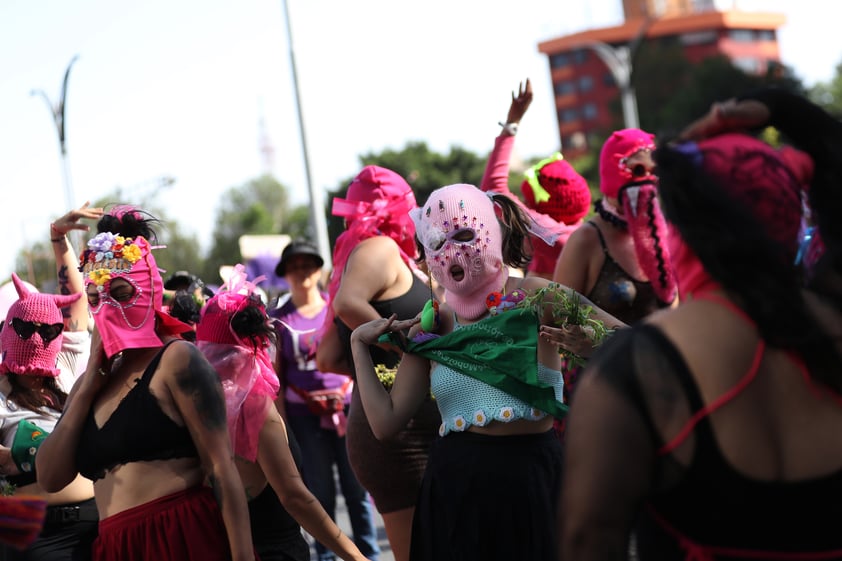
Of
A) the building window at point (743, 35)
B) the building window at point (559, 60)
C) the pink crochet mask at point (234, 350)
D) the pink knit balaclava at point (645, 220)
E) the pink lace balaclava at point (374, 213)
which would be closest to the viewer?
the pink crochet mask at point (234, 350)

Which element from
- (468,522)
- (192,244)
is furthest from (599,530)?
(192,244)

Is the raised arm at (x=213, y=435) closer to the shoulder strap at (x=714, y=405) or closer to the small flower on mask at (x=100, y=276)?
the small flower on mask at (x=100, y=276)

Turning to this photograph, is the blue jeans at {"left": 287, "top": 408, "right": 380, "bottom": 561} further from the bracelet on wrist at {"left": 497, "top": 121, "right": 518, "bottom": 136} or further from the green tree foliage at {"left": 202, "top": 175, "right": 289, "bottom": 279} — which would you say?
the green tree foliage at {"left": 202, "top": 175, "right": 289, "bottom": 279}

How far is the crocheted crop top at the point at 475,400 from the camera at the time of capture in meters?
4.12

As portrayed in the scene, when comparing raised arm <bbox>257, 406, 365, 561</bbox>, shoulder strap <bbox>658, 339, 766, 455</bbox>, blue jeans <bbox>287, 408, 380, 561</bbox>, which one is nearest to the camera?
shoulder strap <bbox>658, 339, 766, 455</bbox>

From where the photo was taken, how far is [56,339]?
528cm

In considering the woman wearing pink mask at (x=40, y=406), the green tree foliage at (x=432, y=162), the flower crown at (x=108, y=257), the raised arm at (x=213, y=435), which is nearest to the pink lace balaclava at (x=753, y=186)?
the raised arm at (x=213, y=435)

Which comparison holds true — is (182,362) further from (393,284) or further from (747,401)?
(747,401)

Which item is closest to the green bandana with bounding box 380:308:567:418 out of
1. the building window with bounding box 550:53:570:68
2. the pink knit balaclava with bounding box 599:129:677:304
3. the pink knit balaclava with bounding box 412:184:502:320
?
the pink knit balaclava with bounding box 412:184:502:320

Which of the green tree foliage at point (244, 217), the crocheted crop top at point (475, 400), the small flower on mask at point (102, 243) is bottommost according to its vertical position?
the green tree foliage at point (244, 217)

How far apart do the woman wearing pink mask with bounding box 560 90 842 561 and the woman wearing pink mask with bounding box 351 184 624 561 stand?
1728 mm

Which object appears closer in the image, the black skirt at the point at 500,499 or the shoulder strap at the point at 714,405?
the shoulder strap at the point at 714,405

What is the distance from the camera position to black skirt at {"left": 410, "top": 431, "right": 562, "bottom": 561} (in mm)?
4090

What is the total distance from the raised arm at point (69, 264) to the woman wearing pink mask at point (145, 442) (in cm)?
154
